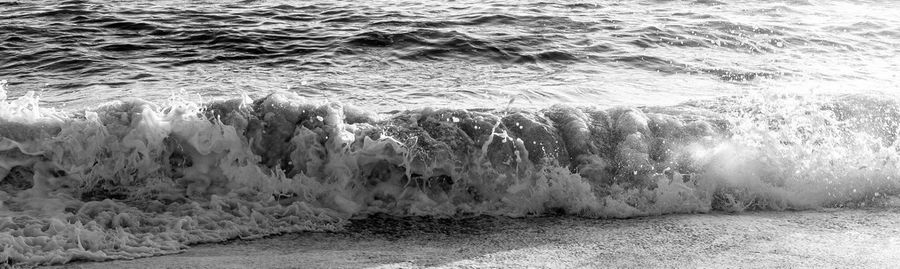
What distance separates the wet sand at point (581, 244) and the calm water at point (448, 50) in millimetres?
2536

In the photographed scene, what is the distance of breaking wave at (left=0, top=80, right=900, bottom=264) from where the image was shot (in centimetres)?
522

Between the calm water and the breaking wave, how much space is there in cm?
166

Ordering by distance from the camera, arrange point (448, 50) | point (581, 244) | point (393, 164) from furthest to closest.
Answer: point (448, 50), point (393, 164), point (581, 244)

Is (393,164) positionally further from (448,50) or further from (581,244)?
(448,50)

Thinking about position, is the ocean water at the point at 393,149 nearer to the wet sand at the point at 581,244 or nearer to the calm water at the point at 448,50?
the calm water at the point at 448,50

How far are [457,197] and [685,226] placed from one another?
1.41m

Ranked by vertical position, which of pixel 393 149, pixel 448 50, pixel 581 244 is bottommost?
pixel 581 244

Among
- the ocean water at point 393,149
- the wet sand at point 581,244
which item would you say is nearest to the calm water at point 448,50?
the ocean water at point 393,149

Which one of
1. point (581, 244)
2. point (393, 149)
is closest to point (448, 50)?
point (393, 149)

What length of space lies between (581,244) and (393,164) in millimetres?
1444

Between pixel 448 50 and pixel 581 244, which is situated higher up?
pixel 448 50

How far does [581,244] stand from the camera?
15.3 ft

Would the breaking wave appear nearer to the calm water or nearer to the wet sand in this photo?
the wet sand

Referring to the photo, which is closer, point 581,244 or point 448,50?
point 581,244
